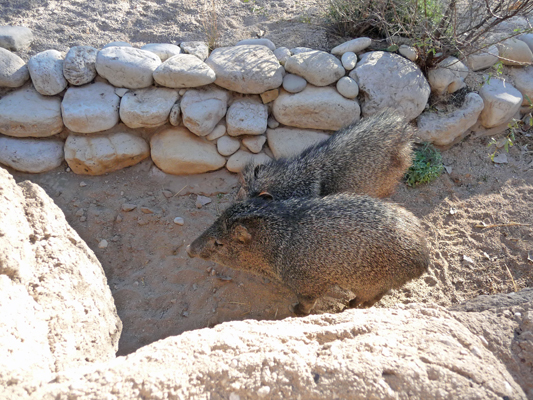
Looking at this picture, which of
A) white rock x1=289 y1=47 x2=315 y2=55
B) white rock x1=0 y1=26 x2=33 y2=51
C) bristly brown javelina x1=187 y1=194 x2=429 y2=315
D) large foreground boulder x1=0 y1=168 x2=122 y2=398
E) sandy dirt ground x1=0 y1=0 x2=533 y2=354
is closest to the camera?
large foreground boulder x1=0 y1=168 x2=122 y2=398

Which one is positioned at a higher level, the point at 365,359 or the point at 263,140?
the point at 365,359

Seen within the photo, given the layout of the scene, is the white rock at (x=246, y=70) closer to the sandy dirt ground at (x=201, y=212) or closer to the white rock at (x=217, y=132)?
the white rock at (x=217, y=132)

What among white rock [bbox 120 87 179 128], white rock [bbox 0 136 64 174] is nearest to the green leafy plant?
white rock [bbox 120 87 179 128]

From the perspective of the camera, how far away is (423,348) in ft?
5.68

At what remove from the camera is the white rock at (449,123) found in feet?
14.5

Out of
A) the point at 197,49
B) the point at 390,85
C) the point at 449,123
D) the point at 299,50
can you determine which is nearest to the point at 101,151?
the point at 197,49

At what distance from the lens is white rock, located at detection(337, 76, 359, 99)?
13.9 ft

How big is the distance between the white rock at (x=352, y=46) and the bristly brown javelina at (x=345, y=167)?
42.5 inches

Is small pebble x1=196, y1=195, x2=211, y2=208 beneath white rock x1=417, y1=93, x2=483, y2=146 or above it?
beneath

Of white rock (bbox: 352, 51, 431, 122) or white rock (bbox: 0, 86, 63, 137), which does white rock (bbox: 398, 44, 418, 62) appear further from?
white rock (bbox: 0, 86, 63, 137)

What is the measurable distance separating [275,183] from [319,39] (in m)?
2.20

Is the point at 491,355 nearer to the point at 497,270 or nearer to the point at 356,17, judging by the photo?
the point at 497,270

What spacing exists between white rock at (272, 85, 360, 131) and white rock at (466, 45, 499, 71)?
1576 millimetres

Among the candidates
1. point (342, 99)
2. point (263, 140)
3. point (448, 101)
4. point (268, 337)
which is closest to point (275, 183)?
point (263, 140)
